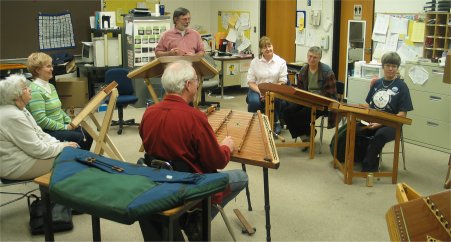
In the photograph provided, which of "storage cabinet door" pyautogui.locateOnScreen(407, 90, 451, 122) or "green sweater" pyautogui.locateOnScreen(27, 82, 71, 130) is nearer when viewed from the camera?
"green sweater" pyautogui.locateOnScreen(27, 82, 71, 130)

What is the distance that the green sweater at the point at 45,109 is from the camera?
12.7 ft

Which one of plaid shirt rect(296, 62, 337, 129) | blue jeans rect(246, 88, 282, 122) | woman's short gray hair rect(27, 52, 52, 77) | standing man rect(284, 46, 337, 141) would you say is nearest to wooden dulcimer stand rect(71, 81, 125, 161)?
woman's short gray hair rect(27, 52, 52, 77)

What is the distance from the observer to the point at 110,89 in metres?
3.99

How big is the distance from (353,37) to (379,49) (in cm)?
58

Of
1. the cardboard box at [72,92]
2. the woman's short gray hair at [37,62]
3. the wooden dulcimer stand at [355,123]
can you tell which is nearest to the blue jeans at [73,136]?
the woman's short gray hair at [37,62]

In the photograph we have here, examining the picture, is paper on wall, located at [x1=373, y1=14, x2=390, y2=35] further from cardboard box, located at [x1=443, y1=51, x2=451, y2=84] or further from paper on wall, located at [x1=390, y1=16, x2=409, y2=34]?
cardboard box, located at [x1=443, y1=51, x2=451, y2=84]

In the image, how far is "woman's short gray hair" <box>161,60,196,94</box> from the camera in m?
2.59

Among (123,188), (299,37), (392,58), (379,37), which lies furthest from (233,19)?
(123,188)

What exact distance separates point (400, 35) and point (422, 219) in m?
4.57

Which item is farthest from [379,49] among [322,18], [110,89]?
[110,89]

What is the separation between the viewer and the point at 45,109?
13.1 feet

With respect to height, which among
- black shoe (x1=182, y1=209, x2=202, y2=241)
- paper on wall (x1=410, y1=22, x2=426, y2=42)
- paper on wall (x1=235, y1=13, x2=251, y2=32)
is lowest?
black shoe (x1=182, y1=209, x2=202, y2=241)

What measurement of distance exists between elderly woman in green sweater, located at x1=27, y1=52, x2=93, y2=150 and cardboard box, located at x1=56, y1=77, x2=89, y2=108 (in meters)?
3.25

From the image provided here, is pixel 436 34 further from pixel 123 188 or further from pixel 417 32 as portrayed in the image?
pixel 123 188
